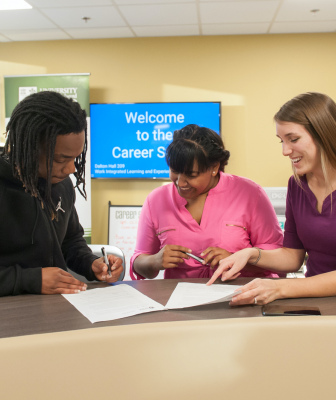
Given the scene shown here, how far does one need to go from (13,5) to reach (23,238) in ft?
11.2

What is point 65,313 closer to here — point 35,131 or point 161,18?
point 35,131

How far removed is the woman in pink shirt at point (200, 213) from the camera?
6.07 ft

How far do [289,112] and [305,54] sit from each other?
3.75m

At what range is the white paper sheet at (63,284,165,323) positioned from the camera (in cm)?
114

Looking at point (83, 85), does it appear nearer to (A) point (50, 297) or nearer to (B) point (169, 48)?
(B) point (169, 48)

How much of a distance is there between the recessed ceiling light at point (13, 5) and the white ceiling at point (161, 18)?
0.26 feet

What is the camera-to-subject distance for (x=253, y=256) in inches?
62.9

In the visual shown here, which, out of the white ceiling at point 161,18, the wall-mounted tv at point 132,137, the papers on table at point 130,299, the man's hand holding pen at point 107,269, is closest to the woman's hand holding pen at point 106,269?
the man's hand holding pen at point 107,269

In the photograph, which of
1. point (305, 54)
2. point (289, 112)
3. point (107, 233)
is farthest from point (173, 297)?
point (305, 54)

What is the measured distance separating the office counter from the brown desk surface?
279 millimetres

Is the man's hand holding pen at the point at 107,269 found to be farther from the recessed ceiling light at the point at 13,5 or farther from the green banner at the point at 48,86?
the green banner at the point at 48,86

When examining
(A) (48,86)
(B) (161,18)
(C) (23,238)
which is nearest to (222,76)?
(B) (161,18)

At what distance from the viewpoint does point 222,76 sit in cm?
499

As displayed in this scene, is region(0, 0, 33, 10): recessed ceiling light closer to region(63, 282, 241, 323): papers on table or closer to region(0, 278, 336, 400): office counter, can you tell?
region(63, 282, 241, 323): papers on table
